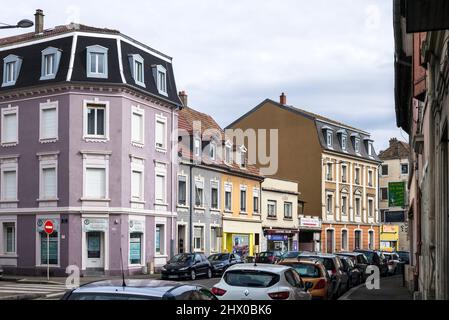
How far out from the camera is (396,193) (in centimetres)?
3525

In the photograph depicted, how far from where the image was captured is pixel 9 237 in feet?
127

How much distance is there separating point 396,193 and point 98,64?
16.7 m

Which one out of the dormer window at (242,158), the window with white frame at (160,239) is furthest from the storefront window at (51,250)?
the dormer window at (242,158)

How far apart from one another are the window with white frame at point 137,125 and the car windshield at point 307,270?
20.5 meters

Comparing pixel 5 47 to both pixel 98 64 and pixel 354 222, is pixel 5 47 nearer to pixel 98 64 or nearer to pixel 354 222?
pixel 98 64

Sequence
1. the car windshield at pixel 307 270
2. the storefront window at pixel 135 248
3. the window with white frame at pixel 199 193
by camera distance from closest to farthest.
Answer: the car windshield at pixel 307 270 → the storefront window at pixel 135 248 → the window with white frame at pixel 199 193

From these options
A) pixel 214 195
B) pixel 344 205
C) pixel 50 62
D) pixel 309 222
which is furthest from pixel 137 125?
pixel 344 205

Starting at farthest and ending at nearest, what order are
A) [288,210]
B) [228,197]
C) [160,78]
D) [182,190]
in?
1. [288,210]
2. [228,197]
3. [182,190]
4. [160,78]

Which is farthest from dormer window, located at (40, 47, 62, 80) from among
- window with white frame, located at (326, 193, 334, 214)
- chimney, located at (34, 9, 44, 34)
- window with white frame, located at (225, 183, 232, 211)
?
window with white frame, located at (326, 193, 334, 214)

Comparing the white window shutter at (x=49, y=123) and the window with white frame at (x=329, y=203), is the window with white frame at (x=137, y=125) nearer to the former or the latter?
the white window shutter at (x=49, y=123)

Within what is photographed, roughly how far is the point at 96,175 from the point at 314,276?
66.8ft

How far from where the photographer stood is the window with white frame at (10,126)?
38.4 meters

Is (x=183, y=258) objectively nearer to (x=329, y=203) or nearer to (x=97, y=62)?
(x=97, y=62)
